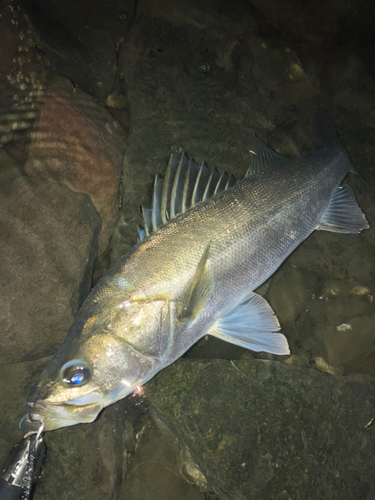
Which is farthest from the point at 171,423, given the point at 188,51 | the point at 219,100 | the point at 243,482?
the point at 188,51

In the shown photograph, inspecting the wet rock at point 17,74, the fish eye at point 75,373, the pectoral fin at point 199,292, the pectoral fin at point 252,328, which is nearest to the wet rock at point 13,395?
the fish eye at point 75,373

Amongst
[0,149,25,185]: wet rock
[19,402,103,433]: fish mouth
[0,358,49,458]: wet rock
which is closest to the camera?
[19,402,103,433]: fish mouth

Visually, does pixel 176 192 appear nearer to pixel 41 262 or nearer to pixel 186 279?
pixel 186 279

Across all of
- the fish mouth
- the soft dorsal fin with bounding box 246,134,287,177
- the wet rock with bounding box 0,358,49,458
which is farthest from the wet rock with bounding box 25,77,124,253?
the fish mouth

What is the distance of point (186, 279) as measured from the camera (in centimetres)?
213

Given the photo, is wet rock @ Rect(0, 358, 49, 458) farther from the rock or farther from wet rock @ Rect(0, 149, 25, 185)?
wet rock @ Rect(0, 149, 25, 185)

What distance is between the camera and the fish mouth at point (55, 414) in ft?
5.78

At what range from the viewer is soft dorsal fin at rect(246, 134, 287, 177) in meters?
2.72

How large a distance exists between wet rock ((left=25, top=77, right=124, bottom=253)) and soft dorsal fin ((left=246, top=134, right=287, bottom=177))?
1377 mm

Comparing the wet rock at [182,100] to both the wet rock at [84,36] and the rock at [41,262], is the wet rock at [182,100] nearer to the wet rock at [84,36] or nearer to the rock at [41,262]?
the wet rock at [84,36]

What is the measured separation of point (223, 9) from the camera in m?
3.73

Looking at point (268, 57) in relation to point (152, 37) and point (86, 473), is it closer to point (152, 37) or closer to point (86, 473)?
point (152, 37)

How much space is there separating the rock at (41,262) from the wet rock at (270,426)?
3.42ft

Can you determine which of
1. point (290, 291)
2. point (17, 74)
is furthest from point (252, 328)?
point (17, 74)
